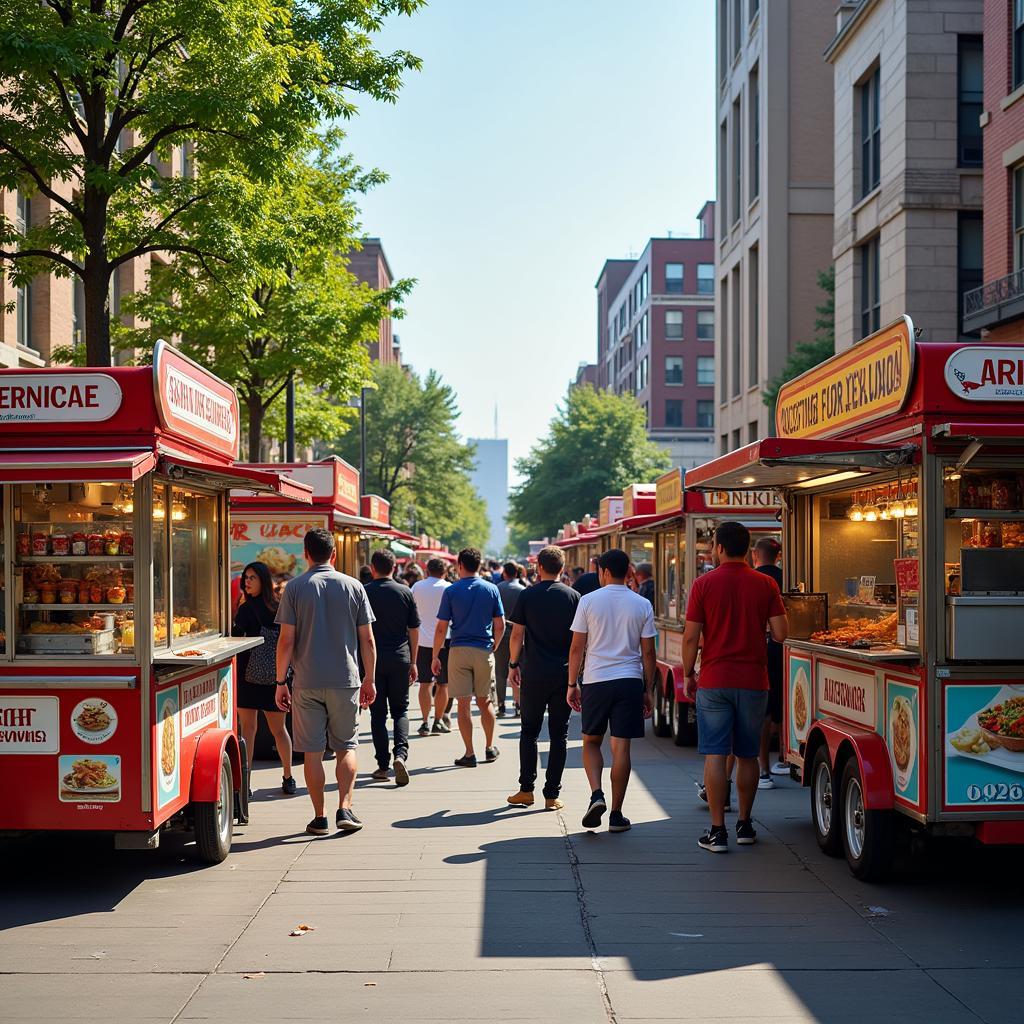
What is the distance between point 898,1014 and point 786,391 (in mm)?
6530

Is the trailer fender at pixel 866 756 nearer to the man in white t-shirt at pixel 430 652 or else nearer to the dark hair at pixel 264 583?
the dark hair at pixel 264 583

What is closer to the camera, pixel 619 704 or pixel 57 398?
pixel 57 398

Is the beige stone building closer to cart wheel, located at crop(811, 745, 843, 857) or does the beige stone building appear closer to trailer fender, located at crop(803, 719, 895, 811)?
cart wheel, located at crop(811, 745, 843, 857)

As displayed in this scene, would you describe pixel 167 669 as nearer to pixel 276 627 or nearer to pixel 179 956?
pixel 179 956

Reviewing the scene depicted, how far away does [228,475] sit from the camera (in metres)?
8.32

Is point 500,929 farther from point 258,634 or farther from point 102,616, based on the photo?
point 258,634

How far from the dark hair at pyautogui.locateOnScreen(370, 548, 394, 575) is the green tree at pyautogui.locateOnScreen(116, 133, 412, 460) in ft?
28.7

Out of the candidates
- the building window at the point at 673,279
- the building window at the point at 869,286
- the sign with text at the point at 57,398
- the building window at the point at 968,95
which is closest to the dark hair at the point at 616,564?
the sign with text at the point at 57,398

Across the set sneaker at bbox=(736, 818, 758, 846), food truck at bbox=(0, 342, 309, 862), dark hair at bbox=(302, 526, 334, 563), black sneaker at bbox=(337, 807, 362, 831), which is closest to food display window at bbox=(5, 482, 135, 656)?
food truck at bbox=(0, 342, 309, 862)

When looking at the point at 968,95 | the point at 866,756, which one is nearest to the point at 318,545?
the point at 866,756

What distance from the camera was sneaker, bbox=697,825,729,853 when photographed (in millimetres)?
8375

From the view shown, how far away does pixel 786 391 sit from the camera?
10891 millimetres

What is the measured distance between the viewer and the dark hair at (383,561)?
1135cm

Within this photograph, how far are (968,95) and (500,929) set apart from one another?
25.2m
